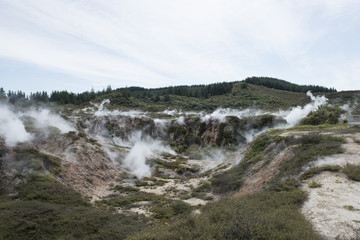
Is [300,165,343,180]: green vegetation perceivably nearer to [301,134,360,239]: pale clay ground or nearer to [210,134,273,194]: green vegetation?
[301,134,360,239]: pale clay ground

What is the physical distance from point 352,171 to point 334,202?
2.39 meters

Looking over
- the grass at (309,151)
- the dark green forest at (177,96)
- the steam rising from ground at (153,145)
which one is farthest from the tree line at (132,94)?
the grass at (309,151)

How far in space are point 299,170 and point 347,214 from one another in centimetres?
430

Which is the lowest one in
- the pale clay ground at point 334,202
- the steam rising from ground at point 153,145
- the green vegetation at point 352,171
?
the steam rising from ground at point 153,145

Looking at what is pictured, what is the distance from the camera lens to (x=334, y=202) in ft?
22.1

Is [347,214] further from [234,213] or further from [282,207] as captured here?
[234,213]

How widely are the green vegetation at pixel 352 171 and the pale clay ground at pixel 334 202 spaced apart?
158 millimetres

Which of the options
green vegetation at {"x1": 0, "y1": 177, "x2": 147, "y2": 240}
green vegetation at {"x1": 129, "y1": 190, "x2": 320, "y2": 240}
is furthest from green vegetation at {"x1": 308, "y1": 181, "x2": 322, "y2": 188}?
green vegetation at {"x1": 0, "y1": 177, "x2": 147, "y2": 240}

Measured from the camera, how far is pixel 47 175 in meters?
12.2

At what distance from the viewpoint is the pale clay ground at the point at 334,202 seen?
5302mm

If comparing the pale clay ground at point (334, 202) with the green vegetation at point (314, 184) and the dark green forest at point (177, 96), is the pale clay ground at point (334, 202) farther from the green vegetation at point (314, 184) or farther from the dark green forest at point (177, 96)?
the dark green forest at point (177, 96)

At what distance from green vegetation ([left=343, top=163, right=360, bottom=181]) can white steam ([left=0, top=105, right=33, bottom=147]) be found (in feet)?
56.1

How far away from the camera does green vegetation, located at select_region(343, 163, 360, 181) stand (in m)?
7.94

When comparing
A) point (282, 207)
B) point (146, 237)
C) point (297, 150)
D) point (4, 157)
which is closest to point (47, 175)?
point (4, 157)
